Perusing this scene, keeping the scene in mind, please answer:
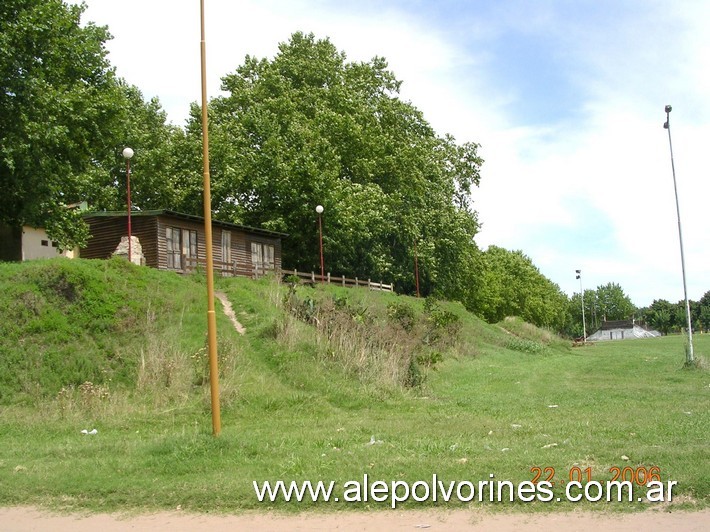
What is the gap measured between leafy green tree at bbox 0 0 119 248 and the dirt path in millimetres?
6133

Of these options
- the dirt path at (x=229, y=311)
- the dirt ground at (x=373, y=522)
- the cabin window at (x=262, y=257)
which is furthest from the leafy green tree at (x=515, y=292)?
the dirt ground at (x=373, y=522)

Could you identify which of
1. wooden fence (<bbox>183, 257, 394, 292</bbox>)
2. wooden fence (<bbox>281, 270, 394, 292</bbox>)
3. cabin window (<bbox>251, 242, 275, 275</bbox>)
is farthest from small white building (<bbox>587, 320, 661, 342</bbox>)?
cabin window (<bbox>251, 242, 275, 275</bbox>)

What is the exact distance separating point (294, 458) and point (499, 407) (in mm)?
6941

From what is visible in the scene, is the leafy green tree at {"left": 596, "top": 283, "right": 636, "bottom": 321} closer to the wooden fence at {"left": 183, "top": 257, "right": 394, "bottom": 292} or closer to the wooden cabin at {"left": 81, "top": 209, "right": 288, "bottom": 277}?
the wooden fence at {"left": 183, "top": 257, "right": 394, "bottom": 292}

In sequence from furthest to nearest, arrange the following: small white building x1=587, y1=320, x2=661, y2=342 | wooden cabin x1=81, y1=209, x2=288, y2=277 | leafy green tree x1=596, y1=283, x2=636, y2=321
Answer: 1. leafy green tree x1=596, y1=283, x2=636, y2=321
2. small white building x1=587, y1=320, x2=661, y2=342
3. wooden cabin x1=81, y1=209, x2=288, y2=277

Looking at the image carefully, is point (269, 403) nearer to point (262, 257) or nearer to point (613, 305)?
point (262, 257)

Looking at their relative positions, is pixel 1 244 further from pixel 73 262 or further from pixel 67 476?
pixel 67 476

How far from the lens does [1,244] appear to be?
110 feet

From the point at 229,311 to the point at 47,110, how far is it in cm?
980

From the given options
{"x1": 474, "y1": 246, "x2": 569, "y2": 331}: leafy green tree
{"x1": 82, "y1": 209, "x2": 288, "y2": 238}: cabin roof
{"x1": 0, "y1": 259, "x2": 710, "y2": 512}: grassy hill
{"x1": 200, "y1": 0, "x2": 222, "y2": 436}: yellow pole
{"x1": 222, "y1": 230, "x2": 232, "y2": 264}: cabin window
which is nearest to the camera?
{"x1": 0, "y1": 259, "x2": 710, "y2": 512}: grassy hill

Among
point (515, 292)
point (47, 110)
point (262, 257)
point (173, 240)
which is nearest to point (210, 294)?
point (47, 110)

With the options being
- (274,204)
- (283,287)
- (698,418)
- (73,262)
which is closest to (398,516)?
(698,418)

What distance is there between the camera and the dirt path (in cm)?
2421
